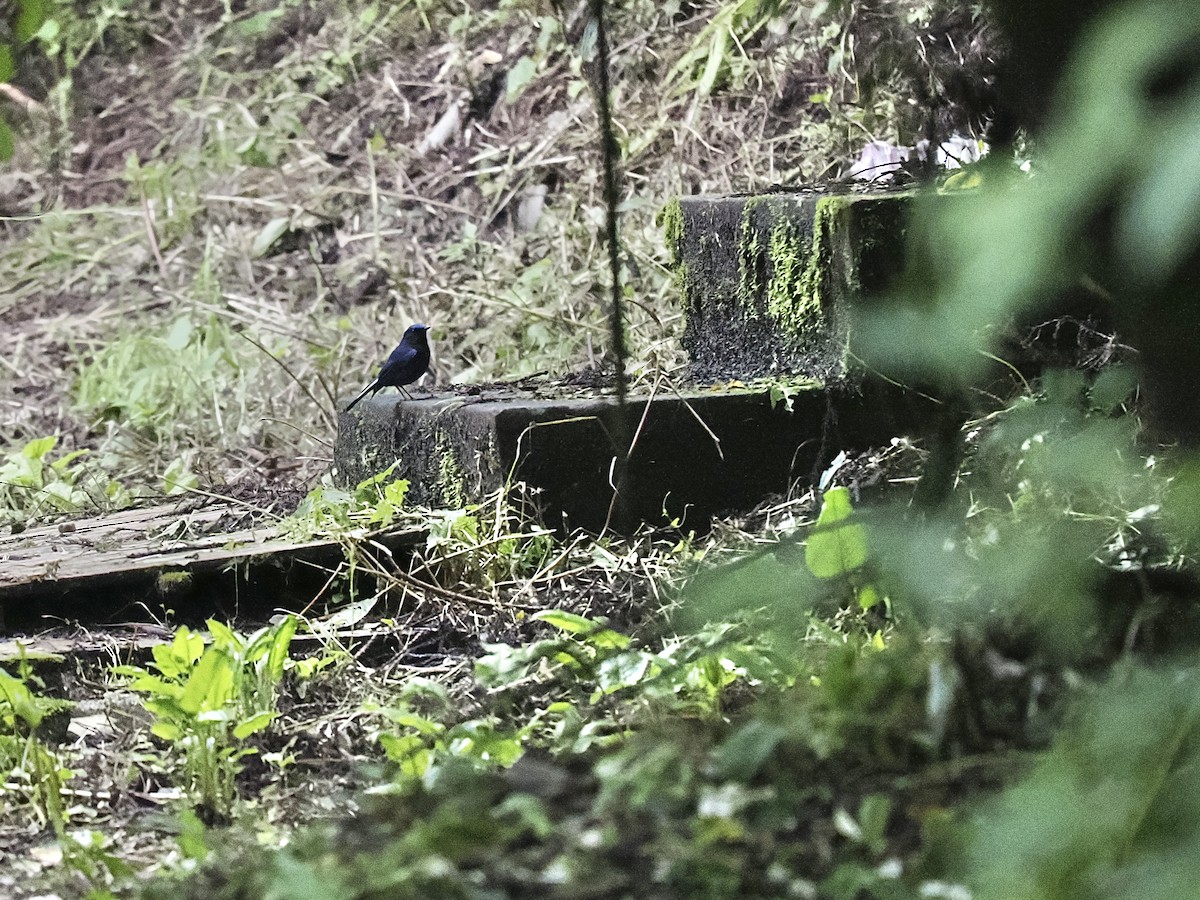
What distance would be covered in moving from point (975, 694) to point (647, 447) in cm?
211

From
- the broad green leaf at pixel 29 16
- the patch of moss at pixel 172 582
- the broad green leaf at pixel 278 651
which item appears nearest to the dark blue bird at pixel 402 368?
the patch of moss at pixel 172 582

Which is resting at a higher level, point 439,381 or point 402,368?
point 402,368

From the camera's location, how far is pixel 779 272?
11.8ft

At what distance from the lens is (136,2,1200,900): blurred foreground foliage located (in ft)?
2.33

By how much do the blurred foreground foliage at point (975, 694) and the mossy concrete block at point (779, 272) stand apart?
179 centimetres

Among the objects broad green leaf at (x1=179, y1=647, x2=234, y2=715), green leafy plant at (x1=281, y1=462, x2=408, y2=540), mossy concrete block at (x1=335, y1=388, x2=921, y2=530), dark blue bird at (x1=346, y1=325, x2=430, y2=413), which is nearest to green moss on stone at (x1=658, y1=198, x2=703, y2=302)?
mossy concrete block at (x1=335, y1=388, x2=921, y2=530)

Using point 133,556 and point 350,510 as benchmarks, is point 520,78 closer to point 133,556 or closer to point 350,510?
point 350,510

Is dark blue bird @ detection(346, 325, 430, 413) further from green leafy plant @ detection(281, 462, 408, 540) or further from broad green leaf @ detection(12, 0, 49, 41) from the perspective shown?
broad green leaf @ detection(12, 0, 49, 41)

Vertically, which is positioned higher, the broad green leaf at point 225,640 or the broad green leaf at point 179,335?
the broad green leaf at point 225,640

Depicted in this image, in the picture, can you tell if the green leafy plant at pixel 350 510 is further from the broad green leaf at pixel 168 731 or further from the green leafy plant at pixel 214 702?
the broad green leaf at pixel 168 731

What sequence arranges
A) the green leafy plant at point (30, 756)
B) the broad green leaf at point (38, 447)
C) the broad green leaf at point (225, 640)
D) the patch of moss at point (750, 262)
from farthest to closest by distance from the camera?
1. the broad green leaf at point (38, 447)
2. the patch of moss at point (750, 262)
3. the broad green leaf at point (225, 640)
4. the green leafy plant at point (30, 756)

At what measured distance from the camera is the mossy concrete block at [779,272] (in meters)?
3.37

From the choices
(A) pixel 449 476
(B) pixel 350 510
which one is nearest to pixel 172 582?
(B) pixel 350 510

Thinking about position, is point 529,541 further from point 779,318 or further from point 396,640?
point 779,318
